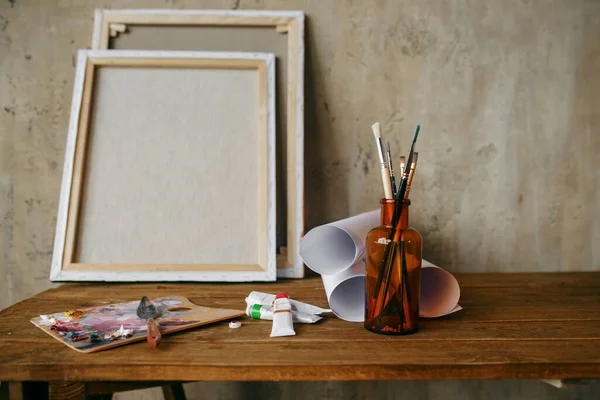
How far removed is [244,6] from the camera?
4.61 ft

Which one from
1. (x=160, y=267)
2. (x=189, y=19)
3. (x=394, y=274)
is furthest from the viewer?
(x=189, y=19)

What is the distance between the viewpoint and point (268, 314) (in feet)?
3.07

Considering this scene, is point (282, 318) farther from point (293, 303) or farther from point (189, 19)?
point (189, 19)

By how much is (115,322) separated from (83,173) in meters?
0.58

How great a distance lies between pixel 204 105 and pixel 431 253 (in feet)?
2.78

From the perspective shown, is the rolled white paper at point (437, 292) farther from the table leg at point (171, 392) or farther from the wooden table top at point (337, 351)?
the table leg at point (171, 392)

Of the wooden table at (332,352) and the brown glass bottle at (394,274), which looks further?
the brown glass bottle at (394,274)

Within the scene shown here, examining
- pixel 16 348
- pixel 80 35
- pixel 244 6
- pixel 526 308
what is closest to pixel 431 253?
pixel 526 308

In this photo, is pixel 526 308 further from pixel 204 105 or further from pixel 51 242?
pixel 51 242

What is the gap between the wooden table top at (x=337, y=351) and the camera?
2.34ft

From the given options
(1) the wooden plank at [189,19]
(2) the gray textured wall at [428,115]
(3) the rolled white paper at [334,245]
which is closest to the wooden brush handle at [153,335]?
(3) the rolled white paper at [334,245]

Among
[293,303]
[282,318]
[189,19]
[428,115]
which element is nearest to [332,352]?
[282,318]

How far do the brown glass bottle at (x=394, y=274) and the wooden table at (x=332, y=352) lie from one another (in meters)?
0.03

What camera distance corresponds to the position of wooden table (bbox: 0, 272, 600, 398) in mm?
714
